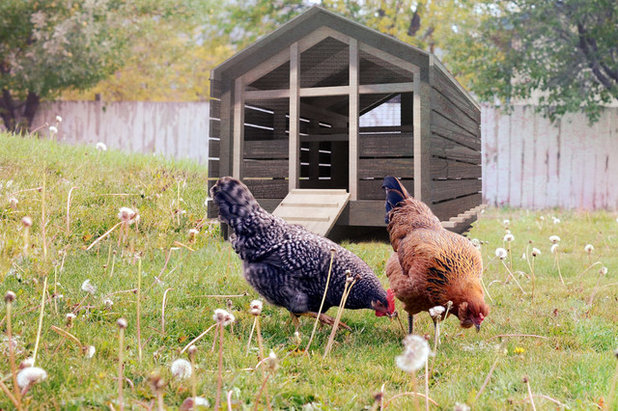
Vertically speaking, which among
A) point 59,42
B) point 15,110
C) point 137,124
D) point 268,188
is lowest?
point 268,188

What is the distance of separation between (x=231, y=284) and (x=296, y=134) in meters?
2.76

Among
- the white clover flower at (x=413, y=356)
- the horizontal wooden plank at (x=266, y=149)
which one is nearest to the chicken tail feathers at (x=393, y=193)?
the white clover flower at (x=413, y=356)

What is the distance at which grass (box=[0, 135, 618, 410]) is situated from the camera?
8.14 feet

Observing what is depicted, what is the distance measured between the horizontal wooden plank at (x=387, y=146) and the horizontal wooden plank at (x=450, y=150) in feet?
0.85

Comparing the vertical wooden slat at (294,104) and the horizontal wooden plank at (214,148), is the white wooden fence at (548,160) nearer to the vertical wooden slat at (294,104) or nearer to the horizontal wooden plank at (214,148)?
the vertical wooden slat at (294,104)

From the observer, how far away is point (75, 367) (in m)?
2.57

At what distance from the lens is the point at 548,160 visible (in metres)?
12.4

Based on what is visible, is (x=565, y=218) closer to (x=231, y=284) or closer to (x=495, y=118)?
(x=495, y=118)

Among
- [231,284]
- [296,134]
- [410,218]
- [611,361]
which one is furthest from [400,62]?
[611,361]

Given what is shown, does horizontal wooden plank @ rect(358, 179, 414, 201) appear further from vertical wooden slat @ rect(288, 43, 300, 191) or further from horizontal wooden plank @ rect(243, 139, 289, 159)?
horizontal wooden plank @ rect(243, 139, 289, 159)

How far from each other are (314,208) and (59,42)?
8782 millimetres

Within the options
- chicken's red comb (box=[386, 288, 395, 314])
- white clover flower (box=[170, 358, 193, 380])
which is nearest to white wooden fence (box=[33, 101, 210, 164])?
chicken's red comb (box=[386, 288, 395, 314])

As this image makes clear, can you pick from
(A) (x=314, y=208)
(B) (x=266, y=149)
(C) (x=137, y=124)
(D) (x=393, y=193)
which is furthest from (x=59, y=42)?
(D) (x=393, y=193)

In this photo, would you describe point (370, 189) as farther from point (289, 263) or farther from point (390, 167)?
point (289, 263)
